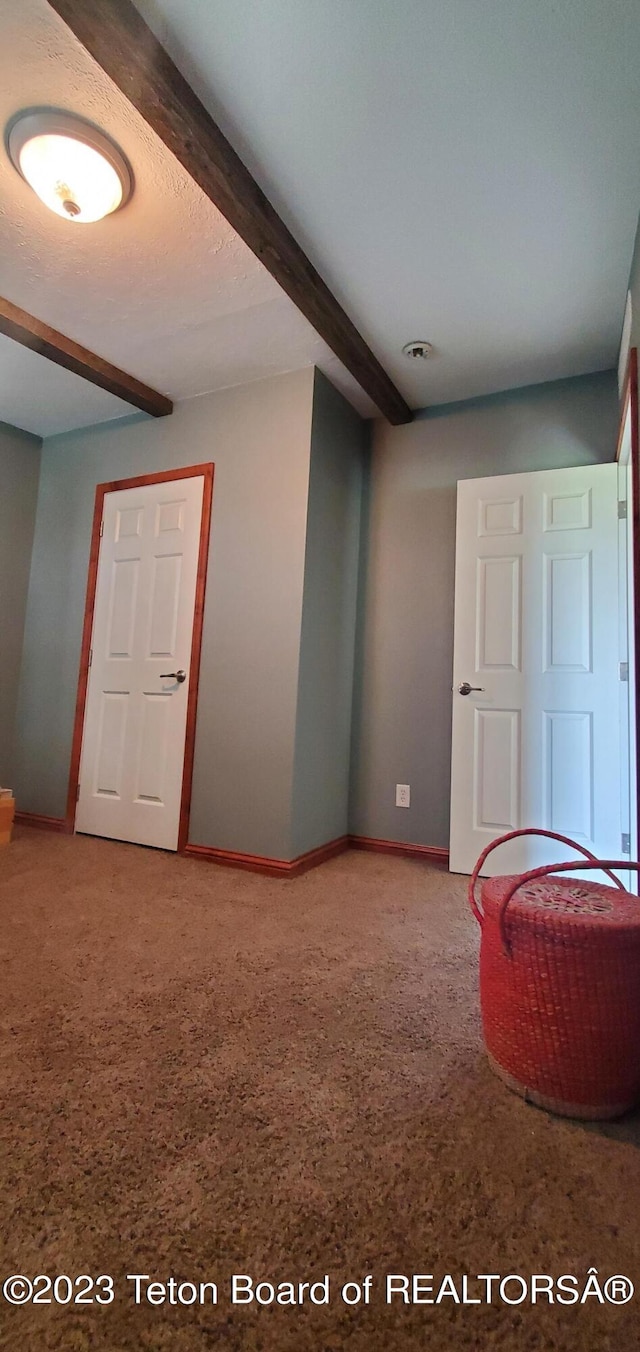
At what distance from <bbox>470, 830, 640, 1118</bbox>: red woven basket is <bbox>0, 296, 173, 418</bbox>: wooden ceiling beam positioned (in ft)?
9.20

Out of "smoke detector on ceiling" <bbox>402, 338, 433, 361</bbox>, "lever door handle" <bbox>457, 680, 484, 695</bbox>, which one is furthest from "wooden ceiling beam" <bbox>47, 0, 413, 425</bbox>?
"lever door handle" <bbox>457, 680, 484, 695</bbox>

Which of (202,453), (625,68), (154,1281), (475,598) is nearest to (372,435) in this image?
(202,453)

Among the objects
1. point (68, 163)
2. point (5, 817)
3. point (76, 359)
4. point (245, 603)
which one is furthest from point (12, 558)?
point (68, 163)

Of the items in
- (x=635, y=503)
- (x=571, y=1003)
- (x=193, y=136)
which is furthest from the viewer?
(x=635, y=503)

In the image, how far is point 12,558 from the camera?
3.43 metres

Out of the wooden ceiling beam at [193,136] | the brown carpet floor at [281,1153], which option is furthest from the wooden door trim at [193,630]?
the brown carpet floor at [281,1153]

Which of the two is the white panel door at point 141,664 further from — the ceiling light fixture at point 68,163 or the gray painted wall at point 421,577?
A: the ceiling light fixture at point 68,163

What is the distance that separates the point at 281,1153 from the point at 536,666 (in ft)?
6.92

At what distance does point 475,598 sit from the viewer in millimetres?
2715

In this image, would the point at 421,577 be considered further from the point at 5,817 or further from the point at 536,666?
the point at 5,817

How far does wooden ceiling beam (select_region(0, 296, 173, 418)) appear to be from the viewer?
7.79ft

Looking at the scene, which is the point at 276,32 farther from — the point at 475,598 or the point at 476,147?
the point at 475,598

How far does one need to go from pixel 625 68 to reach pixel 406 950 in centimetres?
238

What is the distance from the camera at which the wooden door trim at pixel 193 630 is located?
273cm
